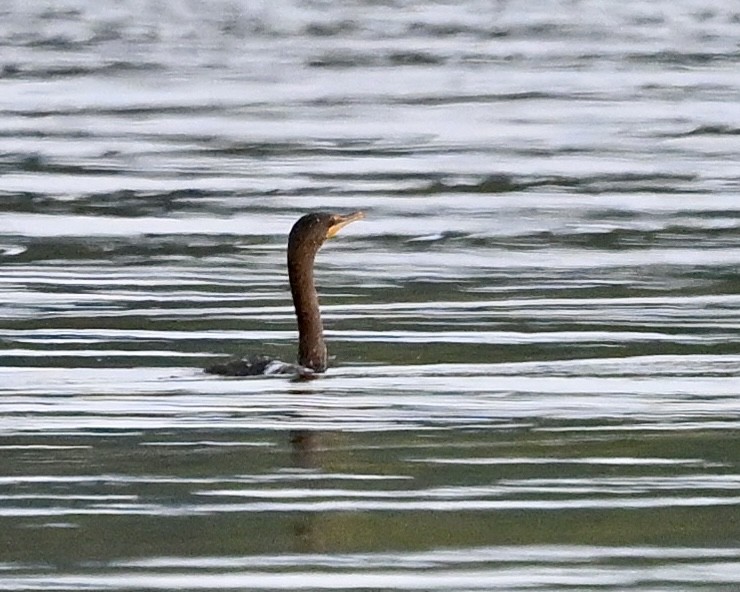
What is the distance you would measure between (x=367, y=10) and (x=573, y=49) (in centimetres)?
1033

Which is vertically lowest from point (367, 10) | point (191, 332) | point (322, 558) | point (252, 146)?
point (367, 10)

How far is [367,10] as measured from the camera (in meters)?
43.8

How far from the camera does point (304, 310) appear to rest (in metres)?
11.9

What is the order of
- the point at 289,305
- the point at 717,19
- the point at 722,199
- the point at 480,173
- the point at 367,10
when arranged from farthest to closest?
the point at 367,10, the point at 717,19, the point at 480,173, the point at 722,199, the point at 289,305

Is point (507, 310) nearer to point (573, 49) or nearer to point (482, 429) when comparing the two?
point (482, 429)

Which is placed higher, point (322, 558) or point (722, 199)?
point (322, 558)

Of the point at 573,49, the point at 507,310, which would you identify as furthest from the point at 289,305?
the point at 573,49

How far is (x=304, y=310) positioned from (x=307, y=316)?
0.16ft

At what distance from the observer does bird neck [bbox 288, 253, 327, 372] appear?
11617 mm

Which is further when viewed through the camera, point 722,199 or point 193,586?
point 722,199

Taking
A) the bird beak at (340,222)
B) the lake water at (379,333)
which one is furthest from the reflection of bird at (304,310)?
the lake water at (379,333)

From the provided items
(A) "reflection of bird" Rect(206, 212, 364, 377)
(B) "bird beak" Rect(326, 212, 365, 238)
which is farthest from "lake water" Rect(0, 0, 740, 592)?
(B) "bird beak" Rect(326, 212, 365, 238)

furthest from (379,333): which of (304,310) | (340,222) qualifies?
(304,310)

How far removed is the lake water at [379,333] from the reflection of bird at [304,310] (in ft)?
0.36
